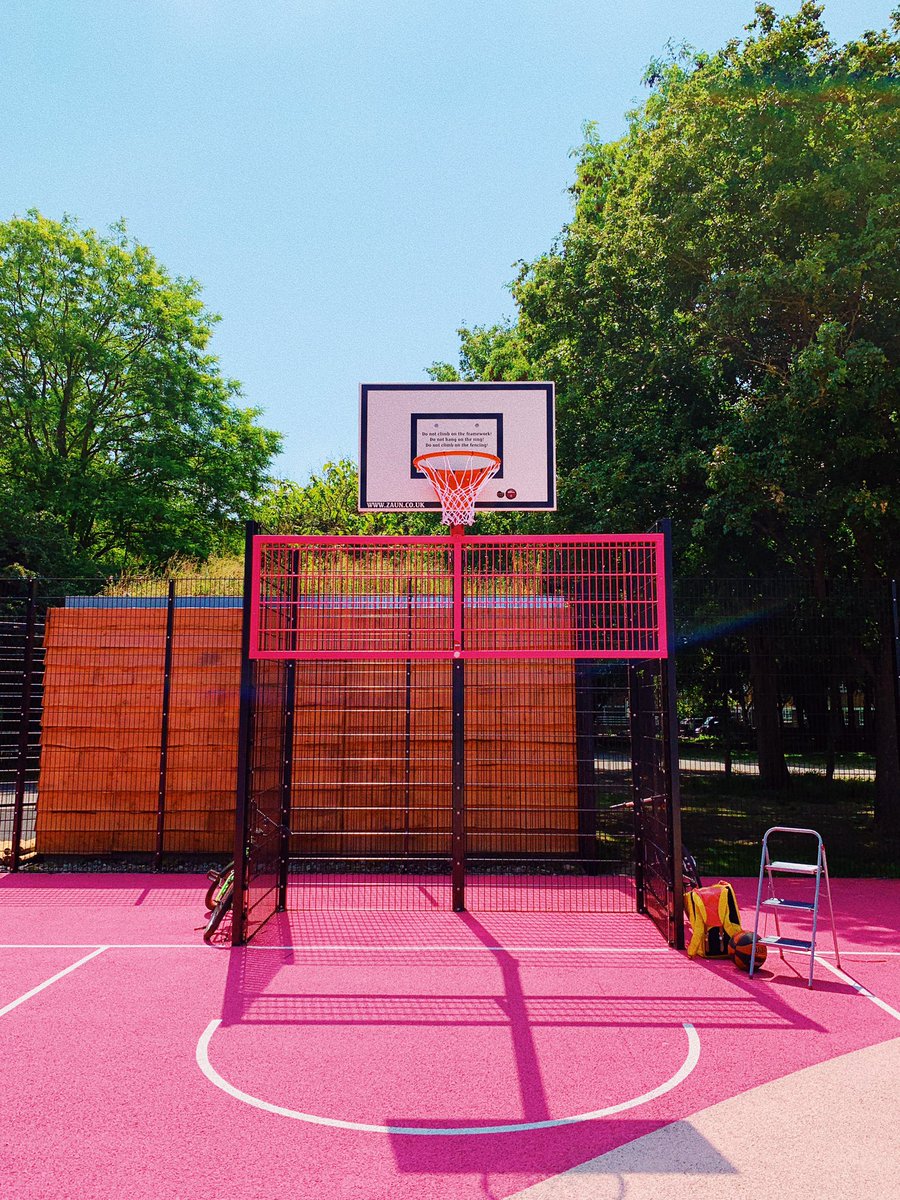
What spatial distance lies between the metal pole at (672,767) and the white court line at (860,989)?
1.14 meters

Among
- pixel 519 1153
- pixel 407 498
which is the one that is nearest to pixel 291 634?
pixel 407 498

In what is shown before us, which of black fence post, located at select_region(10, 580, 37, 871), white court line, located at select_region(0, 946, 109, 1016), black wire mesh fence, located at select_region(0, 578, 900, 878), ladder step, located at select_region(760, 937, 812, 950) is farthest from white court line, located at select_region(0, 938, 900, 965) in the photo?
black fence post, located at select_region(10, 580, 37, 871)

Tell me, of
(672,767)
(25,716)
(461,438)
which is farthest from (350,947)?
(461,438)

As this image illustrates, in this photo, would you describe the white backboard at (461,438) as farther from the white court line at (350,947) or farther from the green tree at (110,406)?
the green tree at (110,406)

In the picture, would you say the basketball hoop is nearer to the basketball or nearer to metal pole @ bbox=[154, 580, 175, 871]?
metal pole @ bbox=[154, 580, 175, 871]

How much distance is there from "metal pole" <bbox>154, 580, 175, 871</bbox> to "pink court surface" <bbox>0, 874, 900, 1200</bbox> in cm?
222

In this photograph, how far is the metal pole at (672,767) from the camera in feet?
22.9

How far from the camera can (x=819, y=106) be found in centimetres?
1149

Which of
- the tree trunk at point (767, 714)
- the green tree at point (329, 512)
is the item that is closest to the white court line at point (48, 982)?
the tree trunk at point (767, 714)

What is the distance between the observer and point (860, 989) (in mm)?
6117

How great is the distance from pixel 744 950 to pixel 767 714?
14.6ft

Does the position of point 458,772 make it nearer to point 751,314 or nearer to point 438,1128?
point 438,1128

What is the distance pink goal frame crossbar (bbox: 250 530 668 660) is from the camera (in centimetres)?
754

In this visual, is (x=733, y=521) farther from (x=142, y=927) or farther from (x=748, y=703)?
(x=142, y=927)
